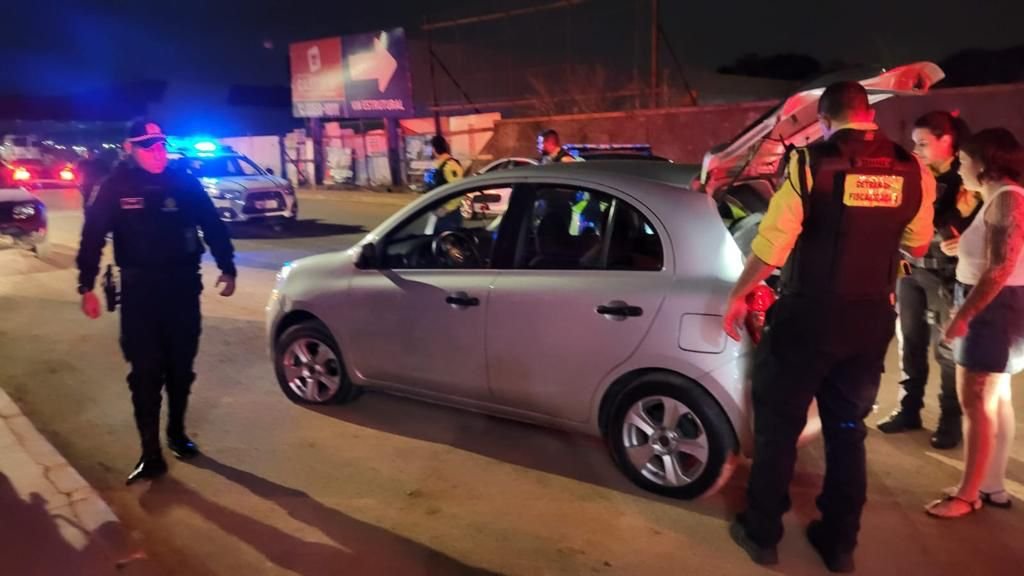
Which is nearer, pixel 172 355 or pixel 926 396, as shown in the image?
pixel 172 355

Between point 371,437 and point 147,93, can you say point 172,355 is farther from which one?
point 147,93

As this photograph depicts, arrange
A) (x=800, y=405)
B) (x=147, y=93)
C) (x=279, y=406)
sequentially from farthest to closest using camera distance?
(x=147, y=93) < (x=279, y=406) < (x=800, y=405)

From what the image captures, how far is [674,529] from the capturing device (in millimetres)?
3654

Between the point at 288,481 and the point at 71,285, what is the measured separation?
7435 millimetres

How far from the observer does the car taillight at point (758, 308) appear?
3367 millimetres

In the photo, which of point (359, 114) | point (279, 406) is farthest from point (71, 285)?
point (359, 114)

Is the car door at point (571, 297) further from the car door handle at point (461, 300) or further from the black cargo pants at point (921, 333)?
the black cargo pants at point (921, 333)

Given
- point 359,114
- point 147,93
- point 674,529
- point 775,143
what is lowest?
point 674,529

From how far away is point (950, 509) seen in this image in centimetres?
369

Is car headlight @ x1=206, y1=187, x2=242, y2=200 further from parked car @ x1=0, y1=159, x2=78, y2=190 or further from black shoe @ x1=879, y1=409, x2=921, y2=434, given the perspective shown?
parked car @ x1=0, y1=159, x2=78, y2=190

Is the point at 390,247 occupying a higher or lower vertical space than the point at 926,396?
higher

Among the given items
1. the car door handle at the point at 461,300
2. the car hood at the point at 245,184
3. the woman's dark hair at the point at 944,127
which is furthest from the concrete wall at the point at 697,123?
the car door handle at the point at 461,300

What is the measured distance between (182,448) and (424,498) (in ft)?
5.09

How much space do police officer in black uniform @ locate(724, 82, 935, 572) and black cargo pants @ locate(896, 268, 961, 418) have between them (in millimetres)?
1295
